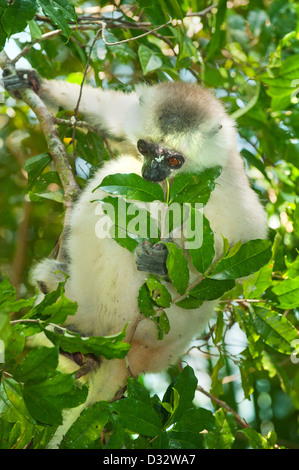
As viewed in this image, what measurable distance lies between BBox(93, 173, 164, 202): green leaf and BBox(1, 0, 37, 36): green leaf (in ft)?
2.74

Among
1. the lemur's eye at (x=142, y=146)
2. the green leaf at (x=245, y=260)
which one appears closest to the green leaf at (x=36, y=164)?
the lemur's eye at (x=142, y=146)

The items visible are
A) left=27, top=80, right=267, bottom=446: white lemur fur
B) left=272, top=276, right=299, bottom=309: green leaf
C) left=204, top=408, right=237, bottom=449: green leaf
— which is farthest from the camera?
left=27, top=80, right=267, bottom=446: white lemur fur

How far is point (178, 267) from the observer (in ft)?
6.96

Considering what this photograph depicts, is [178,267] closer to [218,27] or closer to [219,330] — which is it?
[219,330]

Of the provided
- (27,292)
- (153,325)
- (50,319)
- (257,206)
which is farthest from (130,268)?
(27,292)

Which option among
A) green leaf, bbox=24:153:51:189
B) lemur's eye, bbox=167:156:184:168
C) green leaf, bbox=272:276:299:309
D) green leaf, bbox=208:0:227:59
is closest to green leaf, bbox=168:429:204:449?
green leaf, bbox=272:276:299:309

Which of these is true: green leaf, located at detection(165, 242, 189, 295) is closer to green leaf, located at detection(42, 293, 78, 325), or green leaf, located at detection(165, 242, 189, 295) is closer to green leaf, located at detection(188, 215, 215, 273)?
green leaf, located at detection(188, 215, 215, 273)

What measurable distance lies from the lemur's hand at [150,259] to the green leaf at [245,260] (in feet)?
2.18

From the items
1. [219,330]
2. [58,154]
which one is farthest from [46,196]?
[219,330]

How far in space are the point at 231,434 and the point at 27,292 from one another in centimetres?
243

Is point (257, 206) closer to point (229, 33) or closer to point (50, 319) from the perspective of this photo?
point (50, 319)

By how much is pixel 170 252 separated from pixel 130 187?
326 millimetres

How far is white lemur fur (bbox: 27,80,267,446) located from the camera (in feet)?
9.16

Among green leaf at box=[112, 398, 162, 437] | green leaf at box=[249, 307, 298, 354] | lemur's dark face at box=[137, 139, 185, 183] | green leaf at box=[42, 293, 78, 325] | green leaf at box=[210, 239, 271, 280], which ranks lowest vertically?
green leaf at box=[249, 307, 298, 354]
